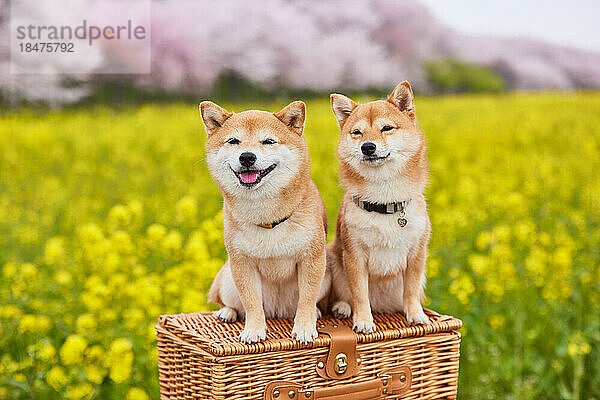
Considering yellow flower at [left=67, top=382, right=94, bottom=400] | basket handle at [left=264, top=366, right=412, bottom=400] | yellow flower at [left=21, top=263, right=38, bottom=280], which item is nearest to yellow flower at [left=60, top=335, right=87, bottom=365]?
yellow flower at [left=67, top=382, right=94, bottom=400]

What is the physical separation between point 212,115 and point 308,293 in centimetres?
64

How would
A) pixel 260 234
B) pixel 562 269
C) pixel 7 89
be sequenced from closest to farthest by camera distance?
pixel 260 234
pixel 562 269
pixel 7 89

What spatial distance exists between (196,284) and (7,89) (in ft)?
17.4

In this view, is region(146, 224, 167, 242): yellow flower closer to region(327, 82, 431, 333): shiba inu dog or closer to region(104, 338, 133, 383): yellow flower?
region(104, 338, 133, 383): yellow flower

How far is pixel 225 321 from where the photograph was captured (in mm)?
2199

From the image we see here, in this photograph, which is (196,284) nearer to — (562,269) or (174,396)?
(174,396)

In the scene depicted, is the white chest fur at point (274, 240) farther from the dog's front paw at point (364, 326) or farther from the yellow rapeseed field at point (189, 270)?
the yellow rapeseed field at point (189, 270)

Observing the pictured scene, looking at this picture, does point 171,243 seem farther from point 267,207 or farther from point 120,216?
point 267,207

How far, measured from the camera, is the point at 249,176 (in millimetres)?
1834

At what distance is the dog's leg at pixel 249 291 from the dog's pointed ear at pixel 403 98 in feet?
2.31

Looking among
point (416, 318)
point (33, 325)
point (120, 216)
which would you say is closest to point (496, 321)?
point (416, 318)

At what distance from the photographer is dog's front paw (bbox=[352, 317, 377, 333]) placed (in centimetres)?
205

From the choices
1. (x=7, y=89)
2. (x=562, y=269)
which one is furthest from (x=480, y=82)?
(x=7, y=89)

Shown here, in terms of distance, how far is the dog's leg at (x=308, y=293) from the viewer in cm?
198
